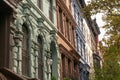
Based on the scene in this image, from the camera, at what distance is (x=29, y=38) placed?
22.1 meters

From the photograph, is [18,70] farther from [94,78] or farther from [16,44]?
[94,78]

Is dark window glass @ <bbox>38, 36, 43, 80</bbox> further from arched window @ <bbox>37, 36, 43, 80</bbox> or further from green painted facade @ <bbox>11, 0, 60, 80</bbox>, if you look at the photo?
green painted facade @ <bbox>11, 0, 60, 80</bbox>

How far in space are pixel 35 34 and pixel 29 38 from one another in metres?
1.30

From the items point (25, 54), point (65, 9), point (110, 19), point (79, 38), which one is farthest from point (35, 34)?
point (79, 38)

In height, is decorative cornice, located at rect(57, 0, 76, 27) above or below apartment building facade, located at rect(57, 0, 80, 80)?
above

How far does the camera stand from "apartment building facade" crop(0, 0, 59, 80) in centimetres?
1731

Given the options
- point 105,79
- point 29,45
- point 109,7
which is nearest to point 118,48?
point 109,7

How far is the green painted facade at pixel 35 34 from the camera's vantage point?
19312mm

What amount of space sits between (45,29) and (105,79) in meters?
18.2

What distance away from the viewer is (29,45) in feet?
72.5

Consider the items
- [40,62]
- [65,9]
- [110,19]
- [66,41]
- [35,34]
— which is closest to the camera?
[110,19]

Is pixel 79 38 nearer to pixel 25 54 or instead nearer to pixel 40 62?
pixel 40 62

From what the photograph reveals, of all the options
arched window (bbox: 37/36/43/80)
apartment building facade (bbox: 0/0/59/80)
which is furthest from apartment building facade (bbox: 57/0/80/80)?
arched window (bbox: 37/36/43/80)

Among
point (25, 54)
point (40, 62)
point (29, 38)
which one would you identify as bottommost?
point (40, 62)
